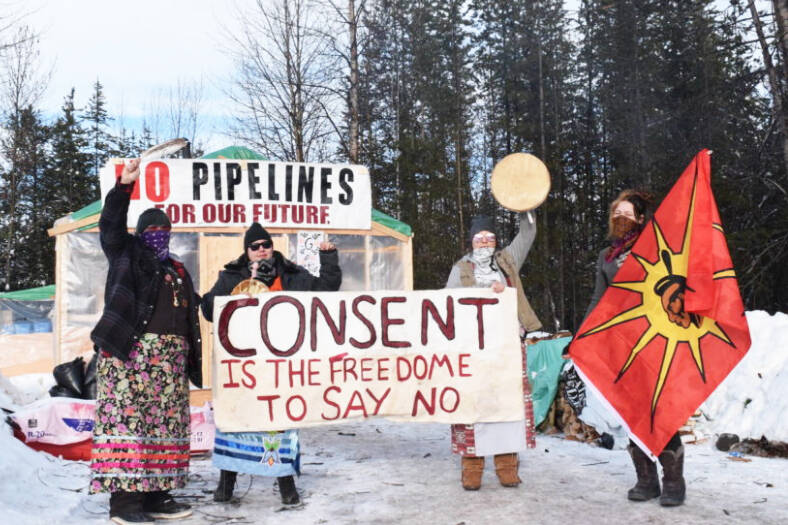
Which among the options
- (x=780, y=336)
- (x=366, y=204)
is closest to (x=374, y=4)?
(x=366, y=204)

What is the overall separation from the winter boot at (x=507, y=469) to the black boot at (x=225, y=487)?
1.75 meters

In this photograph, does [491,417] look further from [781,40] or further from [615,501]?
[781,40]

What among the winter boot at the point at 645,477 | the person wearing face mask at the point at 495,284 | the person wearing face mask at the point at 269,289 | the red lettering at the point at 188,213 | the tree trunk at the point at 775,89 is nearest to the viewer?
the winter boot at the point at 645,477

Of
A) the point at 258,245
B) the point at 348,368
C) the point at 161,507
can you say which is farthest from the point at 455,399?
the point at 161,507

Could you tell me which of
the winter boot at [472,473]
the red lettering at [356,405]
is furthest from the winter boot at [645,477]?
the red lettering at [356,405]

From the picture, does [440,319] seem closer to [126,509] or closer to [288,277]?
[288,277]

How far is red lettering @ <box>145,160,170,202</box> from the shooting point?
29.2ft

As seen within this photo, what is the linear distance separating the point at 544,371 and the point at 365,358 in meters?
3.67

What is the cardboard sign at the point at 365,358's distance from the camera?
419cm

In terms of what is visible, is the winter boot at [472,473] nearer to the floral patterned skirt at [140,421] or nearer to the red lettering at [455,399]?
the red lettering at [455,399]

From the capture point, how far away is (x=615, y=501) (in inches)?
159

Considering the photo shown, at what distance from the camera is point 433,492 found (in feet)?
14.5

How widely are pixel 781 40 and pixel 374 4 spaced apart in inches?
404

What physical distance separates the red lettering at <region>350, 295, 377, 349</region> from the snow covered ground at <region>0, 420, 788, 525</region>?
0.99m
